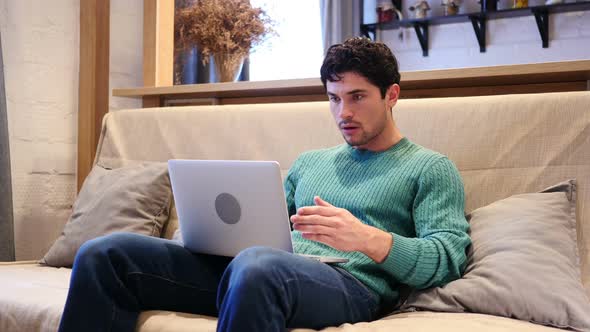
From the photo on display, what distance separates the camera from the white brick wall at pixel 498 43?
398 cm

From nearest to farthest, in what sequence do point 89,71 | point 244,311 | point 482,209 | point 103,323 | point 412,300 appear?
point 244,311
point 103,323
point 412,300
point 482,209
point 89,71

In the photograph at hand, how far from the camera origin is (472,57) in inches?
169

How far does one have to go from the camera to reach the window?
4.23m

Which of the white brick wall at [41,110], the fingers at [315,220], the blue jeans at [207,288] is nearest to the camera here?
the blue jeans at [207,288]

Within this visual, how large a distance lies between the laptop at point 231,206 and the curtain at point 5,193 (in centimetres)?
102

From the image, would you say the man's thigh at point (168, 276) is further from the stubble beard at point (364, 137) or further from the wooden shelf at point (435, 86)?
the wooden shelf at point (435, 86)

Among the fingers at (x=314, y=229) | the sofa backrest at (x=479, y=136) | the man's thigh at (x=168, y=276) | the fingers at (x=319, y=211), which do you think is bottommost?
the man's thigh at (x=168, y=276)

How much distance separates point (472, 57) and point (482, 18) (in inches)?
8.9

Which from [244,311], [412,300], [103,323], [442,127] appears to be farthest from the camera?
[442,127]

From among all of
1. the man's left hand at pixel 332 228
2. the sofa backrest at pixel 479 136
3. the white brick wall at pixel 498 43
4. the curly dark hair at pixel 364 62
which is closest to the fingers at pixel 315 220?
the man's left hand at pixel 332 228

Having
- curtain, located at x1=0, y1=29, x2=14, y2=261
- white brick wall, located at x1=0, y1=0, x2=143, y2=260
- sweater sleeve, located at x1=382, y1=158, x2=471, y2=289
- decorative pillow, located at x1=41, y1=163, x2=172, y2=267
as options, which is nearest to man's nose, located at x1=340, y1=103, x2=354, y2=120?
sweater sleeve, located at x1=382, y1=158, x2=471, y2=289

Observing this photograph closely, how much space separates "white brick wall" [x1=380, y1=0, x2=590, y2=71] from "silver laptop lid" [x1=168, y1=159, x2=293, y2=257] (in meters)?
2.99

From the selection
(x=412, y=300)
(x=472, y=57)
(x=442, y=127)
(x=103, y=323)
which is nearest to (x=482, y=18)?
(x=472, y=57)

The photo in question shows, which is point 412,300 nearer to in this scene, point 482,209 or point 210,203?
point 482,209
